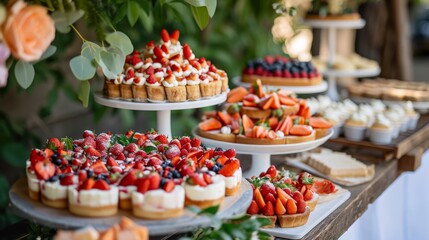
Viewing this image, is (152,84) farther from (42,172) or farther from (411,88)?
(411,88)

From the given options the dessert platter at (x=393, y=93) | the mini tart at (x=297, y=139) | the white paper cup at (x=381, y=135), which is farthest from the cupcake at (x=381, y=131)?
the dessert platter at (x=393, y=93)

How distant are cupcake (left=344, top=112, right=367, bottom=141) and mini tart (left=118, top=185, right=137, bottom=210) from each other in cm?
143

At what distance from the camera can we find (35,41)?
3.52ft

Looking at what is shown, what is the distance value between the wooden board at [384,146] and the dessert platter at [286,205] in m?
0.76

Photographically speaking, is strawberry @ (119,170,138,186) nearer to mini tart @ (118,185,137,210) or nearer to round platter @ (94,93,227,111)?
mini tart @ (118,185,137,210)

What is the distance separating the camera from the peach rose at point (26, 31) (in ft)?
3.41

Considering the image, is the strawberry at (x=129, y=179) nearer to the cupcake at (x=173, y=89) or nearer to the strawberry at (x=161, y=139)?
the strawberry at (x=161, y=139)

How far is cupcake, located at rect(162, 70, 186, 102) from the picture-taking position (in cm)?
177

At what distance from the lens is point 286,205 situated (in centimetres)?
156

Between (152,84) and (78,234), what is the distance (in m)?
0.77

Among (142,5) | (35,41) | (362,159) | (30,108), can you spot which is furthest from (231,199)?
(30,108)

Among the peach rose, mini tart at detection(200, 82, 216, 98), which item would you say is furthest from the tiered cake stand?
the peach rose

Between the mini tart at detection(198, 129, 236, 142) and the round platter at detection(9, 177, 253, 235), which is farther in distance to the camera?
the mini tart at detection(198, 129, 236, 142)

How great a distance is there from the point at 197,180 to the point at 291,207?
1.35 ft
